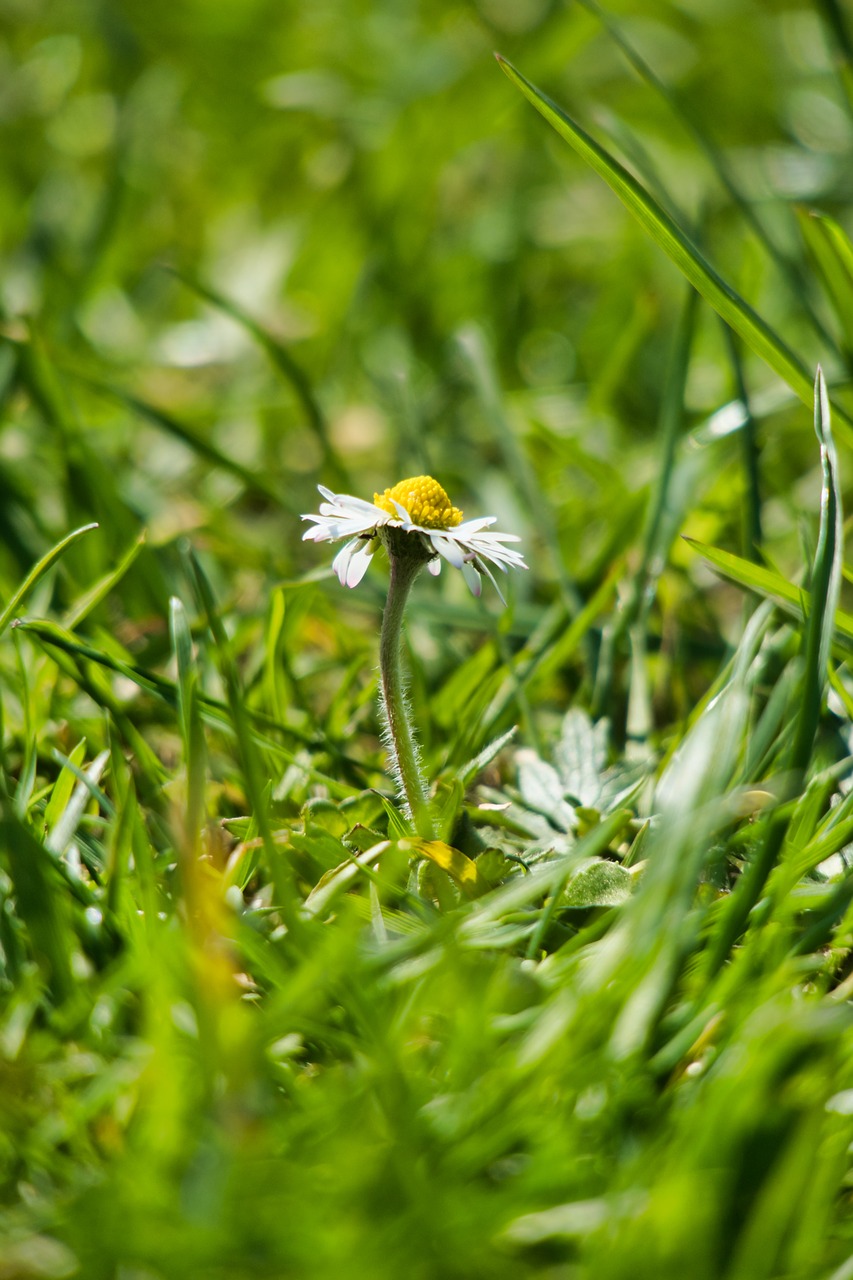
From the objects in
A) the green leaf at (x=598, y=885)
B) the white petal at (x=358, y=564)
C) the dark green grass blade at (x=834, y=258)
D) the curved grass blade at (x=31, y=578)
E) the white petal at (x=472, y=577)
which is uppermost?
the dark green grass blade at (x=834, y=258)

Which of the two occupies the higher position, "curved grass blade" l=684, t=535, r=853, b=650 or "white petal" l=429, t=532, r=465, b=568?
"white petal" l=429, t=532, r=465, b=568

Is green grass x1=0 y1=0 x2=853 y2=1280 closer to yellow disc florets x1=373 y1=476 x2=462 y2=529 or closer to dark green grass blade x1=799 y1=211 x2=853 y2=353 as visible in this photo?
dark green grass blade x1=799 y1=211 x2=853 y2=353

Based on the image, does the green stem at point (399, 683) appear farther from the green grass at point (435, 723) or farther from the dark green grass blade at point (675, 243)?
the dark green grass blade at point (675, 243)

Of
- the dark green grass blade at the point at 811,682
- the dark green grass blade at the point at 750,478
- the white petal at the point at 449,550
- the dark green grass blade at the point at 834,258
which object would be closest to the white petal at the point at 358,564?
the white petal at the point at 449,550

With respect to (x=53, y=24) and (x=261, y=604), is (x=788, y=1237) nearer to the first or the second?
(x=261, y=604)

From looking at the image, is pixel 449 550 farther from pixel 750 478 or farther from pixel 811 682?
pixel 750 478

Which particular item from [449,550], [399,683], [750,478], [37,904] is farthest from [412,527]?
[750,478]

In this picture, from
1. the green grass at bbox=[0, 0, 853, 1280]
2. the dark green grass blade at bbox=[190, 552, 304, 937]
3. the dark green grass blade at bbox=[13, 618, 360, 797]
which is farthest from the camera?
the dark green grass blade at bbox=[13, 618, 360, 797]

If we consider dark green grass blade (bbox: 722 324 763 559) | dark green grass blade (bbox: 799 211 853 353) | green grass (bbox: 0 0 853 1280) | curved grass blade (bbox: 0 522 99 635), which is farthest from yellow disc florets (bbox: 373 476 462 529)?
dark green grass blade (bbox: 799 211 853 353)
